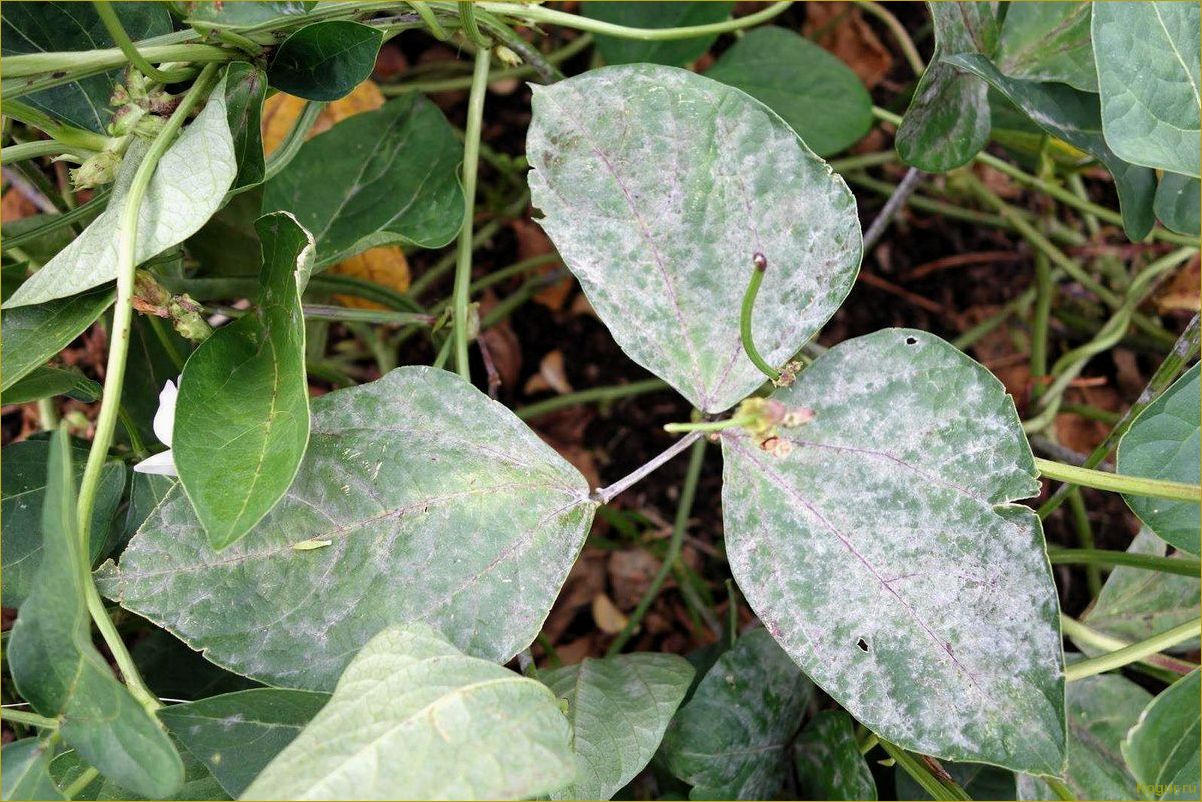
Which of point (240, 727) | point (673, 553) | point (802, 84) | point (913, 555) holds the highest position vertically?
point (802, 84)

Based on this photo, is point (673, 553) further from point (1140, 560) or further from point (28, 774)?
point (28, 774)

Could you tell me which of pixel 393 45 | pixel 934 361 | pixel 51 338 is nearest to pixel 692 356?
pixel 934 361

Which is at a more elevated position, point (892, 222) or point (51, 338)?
point (51, 338)

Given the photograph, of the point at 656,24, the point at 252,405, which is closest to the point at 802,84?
the point at 656,24

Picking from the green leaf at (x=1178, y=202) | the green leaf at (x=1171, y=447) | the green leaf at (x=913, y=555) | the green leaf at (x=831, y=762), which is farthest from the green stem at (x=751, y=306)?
the green leaf at (x=1178, y=202)

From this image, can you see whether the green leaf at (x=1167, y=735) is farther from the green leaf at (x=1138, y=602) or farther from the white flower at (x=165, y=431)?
the white flower at (x=165, y=431)

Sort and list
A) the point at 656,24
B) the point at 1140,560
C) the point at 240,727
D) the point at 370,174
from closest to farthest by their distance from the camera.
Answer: the point at 240,727, the point at 1140,560, the point at 370,174, the point at 656,24

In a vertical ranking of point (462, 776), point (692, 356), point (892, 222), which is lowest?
point (892, 222)

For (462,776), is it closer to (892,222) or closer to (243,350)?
(243,350)
